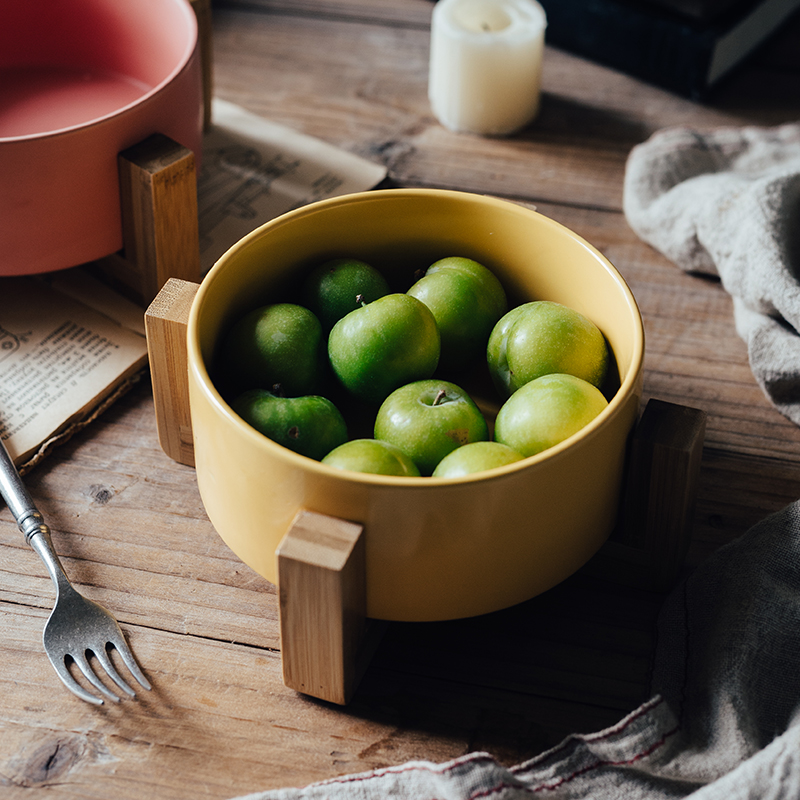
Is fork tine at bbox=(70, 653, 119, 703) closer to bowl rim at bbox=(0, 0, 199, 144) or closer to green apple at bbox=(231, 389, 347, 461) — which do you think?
green apple at bbox=(231, 389, 347, 461)

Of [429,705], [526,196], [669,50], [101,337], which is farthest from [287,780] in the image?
[669,50]

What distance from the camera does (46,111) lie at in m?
0.62

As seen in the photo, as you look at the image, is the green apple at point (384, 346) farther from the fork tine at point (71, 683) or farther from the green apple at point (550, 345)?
the fork tine at point (71, 683)

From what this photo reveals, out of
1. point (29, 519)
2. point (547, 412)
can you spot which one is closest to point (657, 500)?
point (547, 412)

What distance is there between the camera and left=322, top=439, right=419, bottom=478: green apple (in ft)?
1.19

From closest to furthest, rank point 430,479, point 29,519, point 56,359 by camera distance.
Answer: point 430,479 → point 29,519 → point 56,359

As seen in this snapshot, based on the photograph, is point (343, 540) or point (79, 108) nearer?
point (343, 540)

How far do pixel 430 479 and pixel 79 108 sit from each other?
0.43 metres

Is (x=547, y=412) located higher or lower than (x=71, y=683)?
higher

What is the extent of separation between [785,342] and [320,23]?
0.56 m

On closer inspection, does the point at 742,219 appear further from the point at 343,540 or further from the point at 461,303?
the point at 343,540

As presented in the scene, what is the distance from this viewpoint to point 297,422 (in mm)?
392

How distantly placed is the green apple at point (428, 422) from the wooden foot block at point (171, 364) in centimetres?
11

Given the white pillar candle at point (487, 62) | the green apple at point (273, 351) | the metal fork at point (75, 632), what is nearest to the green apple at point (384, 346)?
the green apple at point (273, 351)
